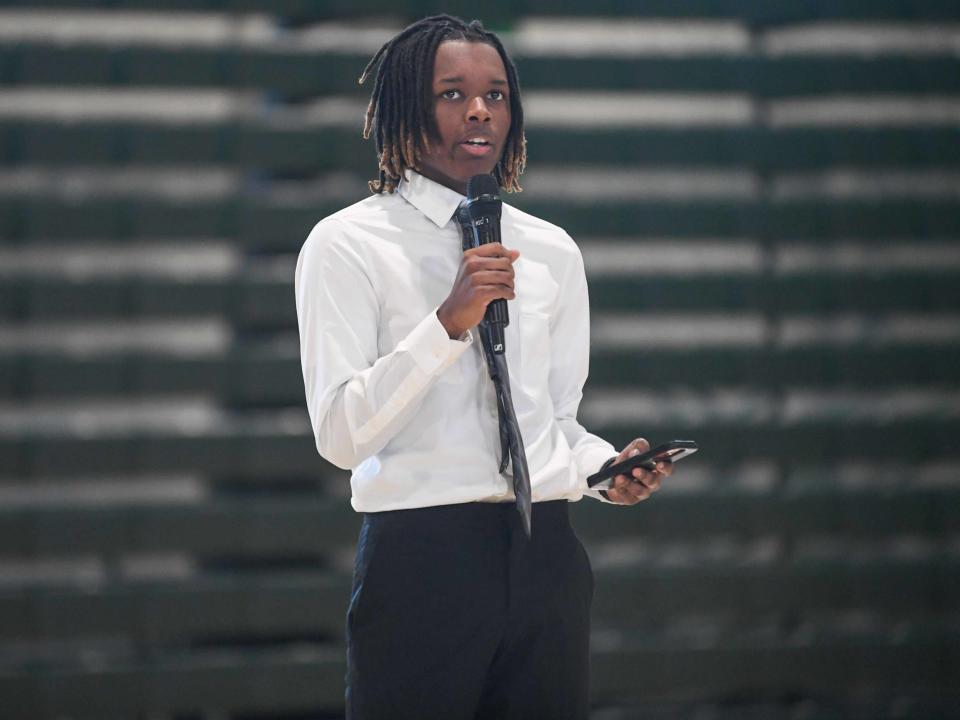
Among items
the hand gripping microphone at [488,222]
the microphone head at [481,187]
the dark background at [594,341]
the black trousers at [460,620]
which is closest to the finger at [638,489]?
the black trousers at [460,620]

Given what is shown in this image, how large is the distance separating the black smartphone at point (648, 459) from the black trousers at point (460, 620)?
0.30 ft

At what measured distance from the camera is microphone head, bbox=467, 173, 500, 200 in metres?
1.34

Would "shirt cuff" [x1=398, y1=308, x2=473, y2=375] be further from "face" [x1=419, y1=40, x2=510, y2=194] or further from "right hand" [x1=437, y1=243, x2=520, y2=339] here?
"face" [x1=419, y1=40, x2=510, y2=194]

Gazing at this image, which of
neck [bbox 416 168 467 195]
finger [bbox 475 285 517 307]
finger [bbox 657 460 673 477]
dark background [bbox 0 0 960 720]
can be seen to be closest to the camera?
finger [bbox 475 285 517 307]

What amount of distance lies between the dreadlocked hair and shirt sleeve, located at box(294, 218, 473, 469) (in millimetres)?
142

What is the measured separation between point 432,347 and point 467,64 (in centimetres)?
38

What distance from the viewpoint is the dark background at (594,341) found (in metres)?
3.04

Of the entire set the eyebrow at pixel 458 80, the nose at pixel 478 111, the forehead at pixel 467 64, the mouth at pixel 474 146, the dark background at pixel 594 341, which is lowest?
the dark background at pixel 594 341

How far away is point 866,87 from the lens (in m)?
3.46

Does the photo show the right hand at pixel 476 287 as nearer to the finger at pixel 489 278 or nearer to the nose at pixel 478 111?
the finger at pixel 489 278

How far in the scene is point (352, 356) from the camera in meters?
1.32

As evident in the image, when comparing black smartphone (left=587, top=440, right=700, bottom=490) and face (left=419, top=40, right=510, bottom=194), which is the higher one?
face (left=419, top=40, right=510, bottom=194)

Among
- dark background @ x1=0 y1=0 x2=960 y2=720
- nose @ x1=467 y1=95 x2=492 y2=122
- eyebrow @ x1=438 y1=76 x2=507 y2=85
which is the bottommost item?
dark background @ x1=0 y1=0 x2=960 y2=720

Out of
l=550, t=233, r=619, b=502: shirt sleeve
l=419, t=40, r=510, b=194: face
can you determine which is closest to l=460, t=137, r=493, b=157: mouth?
l=419, t=40, r=510, b=194: face
